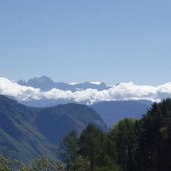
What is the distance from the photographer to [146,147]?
124000 millimetres

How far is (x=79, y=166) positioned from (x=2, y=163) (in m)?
26.7

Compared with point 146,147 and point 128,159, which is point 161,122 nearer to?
point 146,147

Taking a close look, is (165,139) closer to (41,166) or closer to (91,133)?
(91,133)

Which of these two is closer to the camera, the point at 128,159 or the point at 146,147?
the point at 146,147

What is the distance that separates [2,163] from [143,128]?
136 ft

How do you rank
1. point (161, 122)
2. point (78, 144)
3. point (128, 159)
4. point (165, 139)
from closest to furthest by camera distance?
point (165, 139)
point (161, 122)
point (78, 144)
point (128, 159)

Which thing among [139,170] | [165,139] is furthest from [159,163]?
[139,170]

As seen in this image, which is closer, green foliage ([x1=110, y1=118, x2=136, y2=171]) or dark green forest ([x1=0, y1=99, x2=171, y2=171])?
dark green forest ([x1=0, y1=99, x2=171, y2=171])

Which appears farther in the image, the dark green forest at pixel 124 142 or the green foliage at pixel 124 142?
the green foliage at pixel 124 142

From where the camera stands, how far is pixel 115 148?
13312 cm

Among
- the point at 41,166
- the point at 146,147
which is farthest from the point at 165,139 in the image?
the point at 41,166

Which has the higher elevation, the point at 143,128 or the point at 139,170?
the point at 143,128

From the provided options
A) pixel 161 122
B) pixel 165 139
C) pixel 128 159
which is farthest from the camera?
pixel 128 159

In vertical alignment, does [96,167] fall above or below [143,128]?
below
